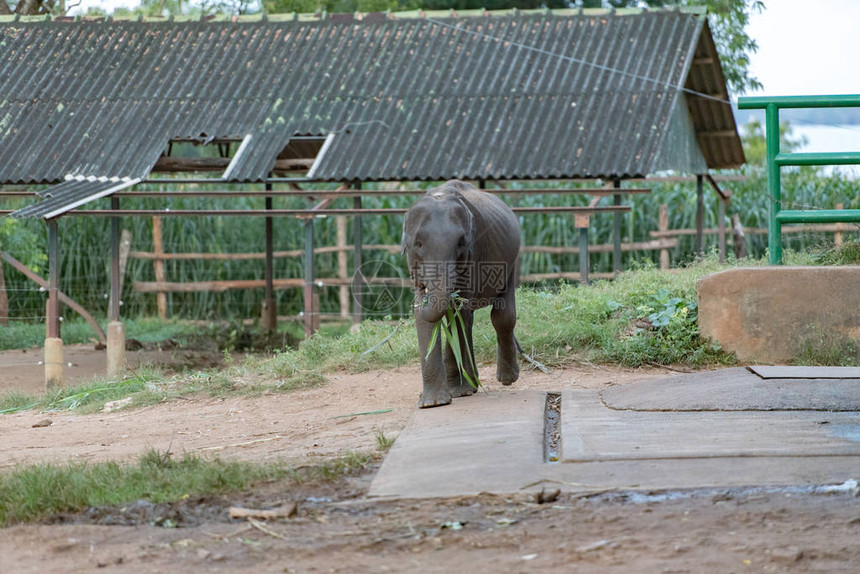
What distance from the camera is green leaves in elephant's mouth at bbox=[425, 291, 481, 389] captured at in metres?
6.27

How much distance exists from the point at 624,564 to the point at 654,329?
17.9 ft

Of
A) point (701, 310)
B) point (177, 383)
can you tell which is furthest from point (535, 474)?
point (177, 383)

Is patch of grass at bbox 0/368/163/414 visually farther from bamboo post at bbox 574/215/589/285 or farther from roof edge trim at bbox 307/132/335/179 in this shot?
bamboo post at bbox 574/215/589/285

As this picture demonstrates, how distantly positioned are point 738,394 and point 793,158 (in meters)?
2.63

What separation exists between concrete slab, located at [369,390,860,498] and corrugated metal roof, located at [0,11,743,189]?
7.26 m

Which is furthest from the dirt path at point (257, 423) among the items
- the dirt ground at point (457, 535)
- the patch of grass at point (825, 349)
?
the patch of grass at point (825, 349)

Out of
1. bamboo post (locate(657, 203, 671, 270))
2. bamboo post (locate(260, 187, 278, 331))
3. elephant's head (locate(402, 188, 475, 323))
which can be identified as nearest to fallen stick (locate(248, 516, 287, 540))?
elephant's head (locate(402, 188, 475, 323))

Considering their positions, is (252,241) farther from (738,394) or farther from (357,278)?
(738,394)

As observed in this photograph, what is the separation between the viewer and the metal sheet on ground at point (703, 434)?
15.4ft

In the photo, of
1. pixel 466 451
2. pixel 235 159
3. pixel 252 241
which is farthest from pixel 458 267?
pixel 252 241

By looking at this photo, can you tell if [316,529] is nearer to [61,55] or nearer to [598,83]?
[598,83]

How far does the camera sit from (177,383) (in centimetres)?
895

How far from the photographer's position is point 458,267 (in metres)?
6.27

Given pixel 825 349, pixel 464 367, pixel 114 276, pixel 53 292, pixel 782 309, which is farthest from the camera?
pixel 114 276
